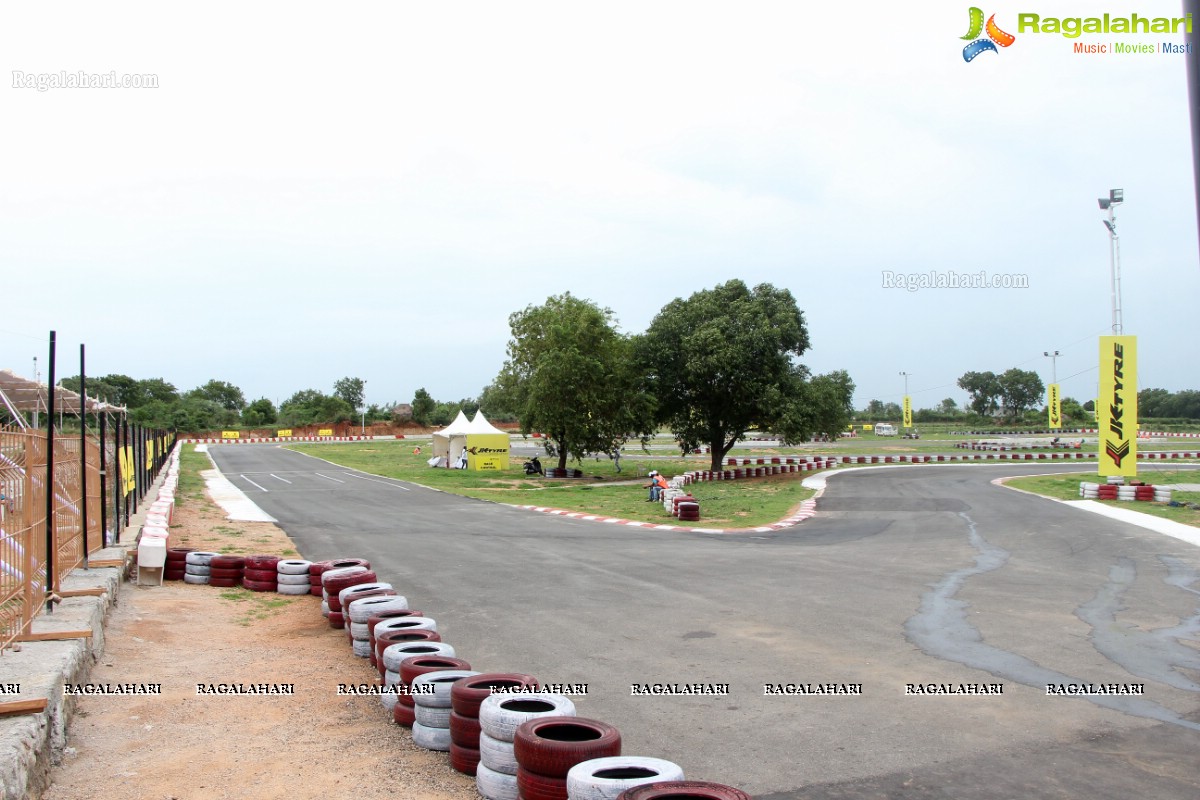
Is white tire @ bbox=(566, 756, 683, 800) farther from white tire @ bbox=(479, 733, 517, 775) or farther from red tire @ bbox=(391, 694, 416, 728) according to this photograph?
red tire @ bbox=(391, 694, 416, 728)

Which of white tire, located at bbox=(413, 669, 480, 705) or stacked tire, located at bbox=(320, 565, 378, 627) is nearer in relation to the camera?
white tire, located at bbox=(413, 669, 480, 705)

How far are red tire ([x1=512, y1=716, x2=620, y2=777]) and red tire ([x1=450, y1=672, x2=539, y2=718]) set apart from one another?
62 centimetres

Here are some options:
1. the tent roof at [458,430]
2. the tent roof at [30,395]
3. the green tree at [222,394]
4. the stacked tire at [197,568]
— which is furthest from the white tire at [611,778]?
the green tree at [222,394]

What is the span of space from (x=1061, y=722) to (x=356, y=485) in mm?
30374

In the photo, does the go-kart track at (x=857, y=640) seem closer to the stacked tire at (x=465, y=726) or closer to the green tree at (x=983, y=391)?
the stacked tire at (x=465, y=726)

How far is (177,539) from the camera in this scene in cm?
1658

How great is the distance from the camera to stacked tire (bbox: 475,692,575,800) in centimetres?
485

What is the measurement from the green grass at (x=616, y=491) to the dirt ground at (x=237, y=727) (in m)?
12.8

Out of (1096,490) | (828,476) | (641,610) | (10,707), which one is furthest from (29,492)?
(828,476)

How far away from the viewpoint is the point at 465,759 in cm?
537

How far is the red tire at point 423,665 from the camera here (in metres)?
6.20

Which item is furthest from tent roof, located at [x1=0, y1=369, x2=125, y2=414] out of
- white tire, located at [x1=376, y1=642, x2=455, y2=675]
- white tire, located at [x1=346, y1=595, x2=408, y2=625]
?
white tire, located at [x1=376, y1=642, x2=455, y2=675]

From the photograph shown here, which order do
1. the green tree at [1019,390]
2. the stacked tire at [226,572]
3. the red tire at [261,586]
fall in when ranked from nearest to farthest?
the red tire at [261,586] → the stacked tire at [226,572] → the green tree at [1019,390]

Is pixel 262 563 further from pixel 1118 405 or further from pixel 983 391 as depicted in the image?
pixel 983 391
